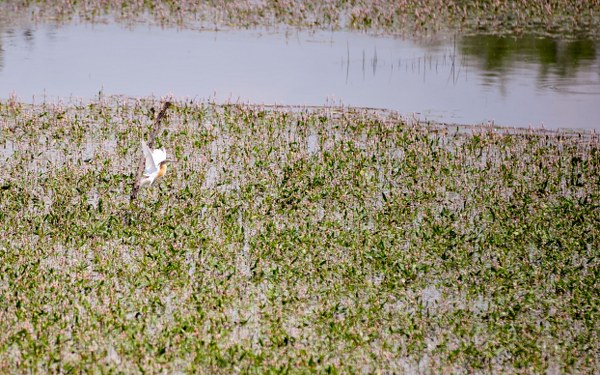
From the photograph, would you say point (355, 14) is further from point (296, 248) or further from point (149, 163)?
point (296, 248)

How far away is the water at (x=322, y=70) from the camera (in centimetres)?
1881

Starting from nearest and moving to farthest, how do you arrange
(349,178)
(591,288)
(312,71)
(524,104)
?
(591,288) < (349,178) < (524,104) < (312,71)

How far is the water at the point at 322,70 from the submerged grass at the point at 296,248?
9.21 ft

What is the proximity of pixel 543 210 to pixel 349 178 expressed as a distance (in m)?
2.44

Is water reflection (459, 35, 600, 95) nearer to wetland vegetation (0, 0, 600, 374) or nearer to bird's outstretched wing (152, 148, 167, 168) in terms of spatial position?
wetland vegetation (0, 0, 600, 374)

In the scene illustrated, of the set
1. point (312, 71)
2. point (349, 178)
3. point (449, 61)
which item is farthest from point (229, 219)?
point (449, 61)

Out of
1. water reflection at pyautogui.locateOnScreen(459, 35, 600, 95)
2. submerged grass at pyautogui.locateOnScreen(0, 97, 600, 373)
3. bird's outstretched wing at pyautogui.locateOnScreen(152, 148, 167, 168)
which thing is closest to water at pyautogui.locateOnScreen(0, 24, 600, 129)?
water reflection at pyautogui.locateOnScreen(459, 35, 600, 95)

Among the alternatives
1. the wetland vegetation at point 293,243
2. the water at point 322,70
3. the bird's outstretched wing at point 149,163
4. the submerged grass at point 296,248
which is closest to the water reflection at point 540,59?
the water at point 322,70

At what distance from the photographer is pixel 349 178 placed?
13.2 metres

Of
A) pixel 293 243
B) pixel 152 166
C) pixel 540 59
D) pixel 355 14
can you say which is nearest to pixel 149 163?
pixel 152 166

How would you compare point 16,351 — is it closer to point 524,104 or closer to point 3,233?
point 3,233

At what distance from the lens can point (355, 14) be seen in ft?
92.8

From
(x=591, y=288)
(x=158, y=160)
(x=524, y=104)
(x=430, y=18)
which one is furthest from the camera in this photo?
(x=430, y=18)

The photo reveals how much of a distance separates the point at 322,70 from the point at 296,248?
1204 centimetres
